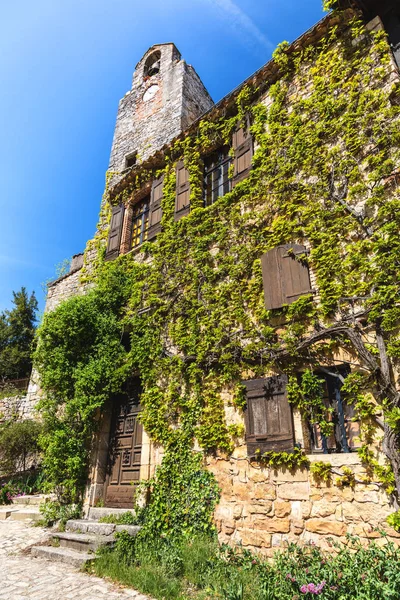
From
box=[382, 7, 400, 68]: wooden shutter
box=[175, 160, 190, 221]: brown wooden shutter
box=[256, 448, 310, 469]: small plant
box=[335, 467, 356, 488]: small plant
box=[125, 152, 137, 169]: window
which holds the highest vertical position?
box=[125, 152, 137, 169]: window

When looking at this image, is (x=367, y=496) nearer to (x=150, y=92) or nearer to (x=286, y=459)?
(x=286, y=459)

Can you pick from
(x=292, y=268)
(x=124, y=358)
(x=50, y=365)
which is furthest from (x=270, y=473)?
(x=50, y=365)

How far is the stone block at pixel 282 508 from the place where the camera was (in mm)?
4434

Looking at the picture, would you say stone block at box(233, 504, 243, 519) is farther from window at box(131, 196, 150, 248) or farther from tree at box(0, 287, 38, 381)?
tree at box(0, 287, 38, 381)

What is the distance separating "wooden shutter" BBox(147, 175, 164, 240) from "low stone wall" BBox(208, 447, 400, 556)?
4.97m

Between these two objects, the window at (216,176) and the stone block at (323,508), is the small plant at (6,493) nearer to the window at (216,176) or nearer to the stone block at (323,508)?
the stone block at (323,508)

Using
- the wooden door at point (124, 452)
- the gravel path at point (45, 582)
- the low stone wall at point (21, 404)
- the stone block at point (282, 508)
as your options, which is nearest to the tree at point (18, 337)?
the low stone wall at point (21, 404)

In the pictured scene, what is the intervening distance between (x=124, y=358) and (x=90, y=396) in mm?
941

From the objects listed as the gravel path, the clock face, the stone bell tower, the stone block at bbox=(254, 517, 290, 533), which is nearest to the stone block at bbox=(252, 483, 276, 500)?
the stone block at bbox=(254, 517, 290, 533)

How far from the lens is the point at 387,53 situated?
220 inches

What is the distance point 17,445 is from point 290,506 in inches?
275

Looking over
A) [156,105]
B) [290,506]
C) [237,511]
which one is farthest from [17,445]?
[156,105]

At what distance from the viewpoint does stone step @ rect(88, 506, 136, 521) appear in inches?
238

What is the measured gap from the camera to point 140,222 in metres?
9.27
